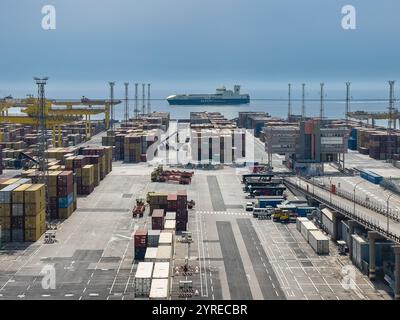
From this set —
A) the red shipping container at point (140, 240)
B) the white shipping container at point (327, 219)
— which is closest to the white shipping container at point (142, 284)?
the red shipping container at point (140, 240)

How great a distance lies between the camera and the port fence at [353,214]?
40.1m

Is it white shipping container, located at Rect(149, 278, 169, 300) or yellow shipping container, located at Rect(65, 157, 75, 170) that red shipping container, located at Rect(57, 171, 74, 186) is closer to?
yellow shipping container, located at Rect(65, 157, 75, 170)

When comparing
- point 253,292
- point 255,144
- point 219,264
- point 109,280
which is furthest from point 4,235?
point 255,144

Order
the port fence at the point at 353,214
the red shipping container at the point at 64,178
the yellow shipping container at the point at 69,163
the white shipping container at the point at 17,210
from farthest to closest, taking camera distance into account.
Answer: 1. the yellow shipping container at the point at 69,163
2. the red shipping container at the point at 64,178
3. the white shipping container at the point at 17,210
4. the port fence at the point at 353,214

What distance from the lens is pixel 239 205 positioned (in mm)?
66875

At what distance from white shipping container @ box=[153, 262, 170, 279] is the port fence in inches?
554

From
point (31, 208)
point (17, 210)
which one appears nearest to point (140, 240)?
point (31, 208)

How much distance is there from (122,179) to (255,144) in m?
53.8

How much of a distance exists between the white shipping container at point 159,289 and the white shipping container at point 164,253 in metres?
4.65

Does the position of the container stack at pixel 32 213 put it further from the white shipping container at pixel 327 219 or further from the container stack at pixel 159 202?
the white shipping container at pixel 327 219

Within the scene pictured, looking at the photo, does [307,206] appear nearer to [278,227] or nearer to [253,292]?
[278,227]
